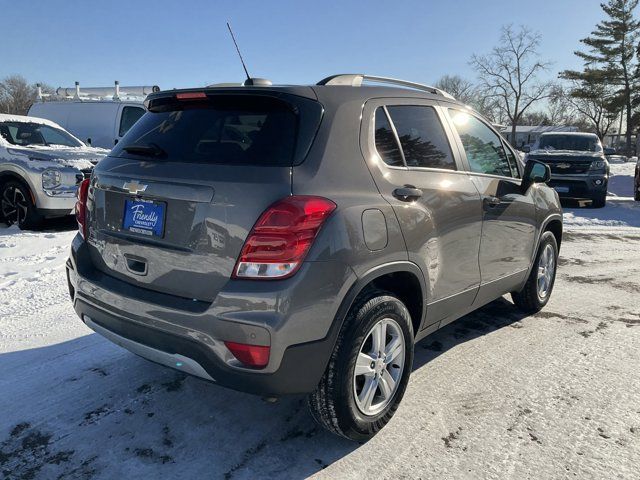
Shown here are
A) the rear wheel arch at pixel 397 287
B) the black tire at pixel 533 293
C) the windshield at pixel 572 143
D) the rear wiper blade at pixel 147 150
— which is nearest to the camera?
the rear wheel arch at pixel 397 287

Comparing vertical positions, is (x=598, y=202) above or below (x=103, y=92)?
below

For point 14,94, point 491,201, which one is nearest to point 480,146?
point 491,201

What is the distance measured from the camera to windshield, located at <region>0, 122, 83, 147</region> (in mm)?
8156

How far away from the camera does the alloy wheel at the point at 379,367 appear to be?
103 inches

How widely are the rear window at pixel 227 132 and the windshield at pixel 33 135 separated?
656cm

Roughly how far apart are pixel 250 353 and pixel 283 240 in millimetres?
504

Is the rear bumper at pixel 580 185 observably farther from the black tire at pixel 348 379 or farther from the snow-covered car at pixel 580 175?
the black tire at pixel 348 379

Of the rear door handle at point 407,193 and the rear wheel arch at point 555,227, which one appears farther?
the rear wheel arch at point 555,227

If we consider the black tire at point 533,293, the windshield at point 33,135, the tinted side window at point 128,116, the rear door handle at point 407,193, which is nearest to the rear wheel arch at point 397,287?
the rear door handle at point 407,193

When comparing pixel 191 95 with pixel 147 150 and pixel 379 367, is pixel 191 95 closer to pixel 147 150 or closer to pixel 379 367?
pixel 147 150

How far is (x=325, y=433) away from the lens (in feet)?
9.04

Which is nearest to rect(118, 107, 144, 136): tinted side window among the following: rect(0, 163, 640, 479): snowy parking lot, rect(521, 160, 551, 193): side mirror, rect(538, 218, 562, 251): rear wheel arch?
rect(0, 163, 640, 479): snowy parking lot

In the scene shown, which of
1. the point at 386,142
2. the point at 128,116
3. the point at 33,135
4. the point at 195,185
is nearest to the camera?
the point at 195,185

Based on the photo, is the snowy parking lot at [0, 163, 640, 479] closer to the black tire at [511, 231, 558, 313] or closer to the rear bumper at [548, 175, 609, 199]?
the black tire at [511, 231, 558, 313]
